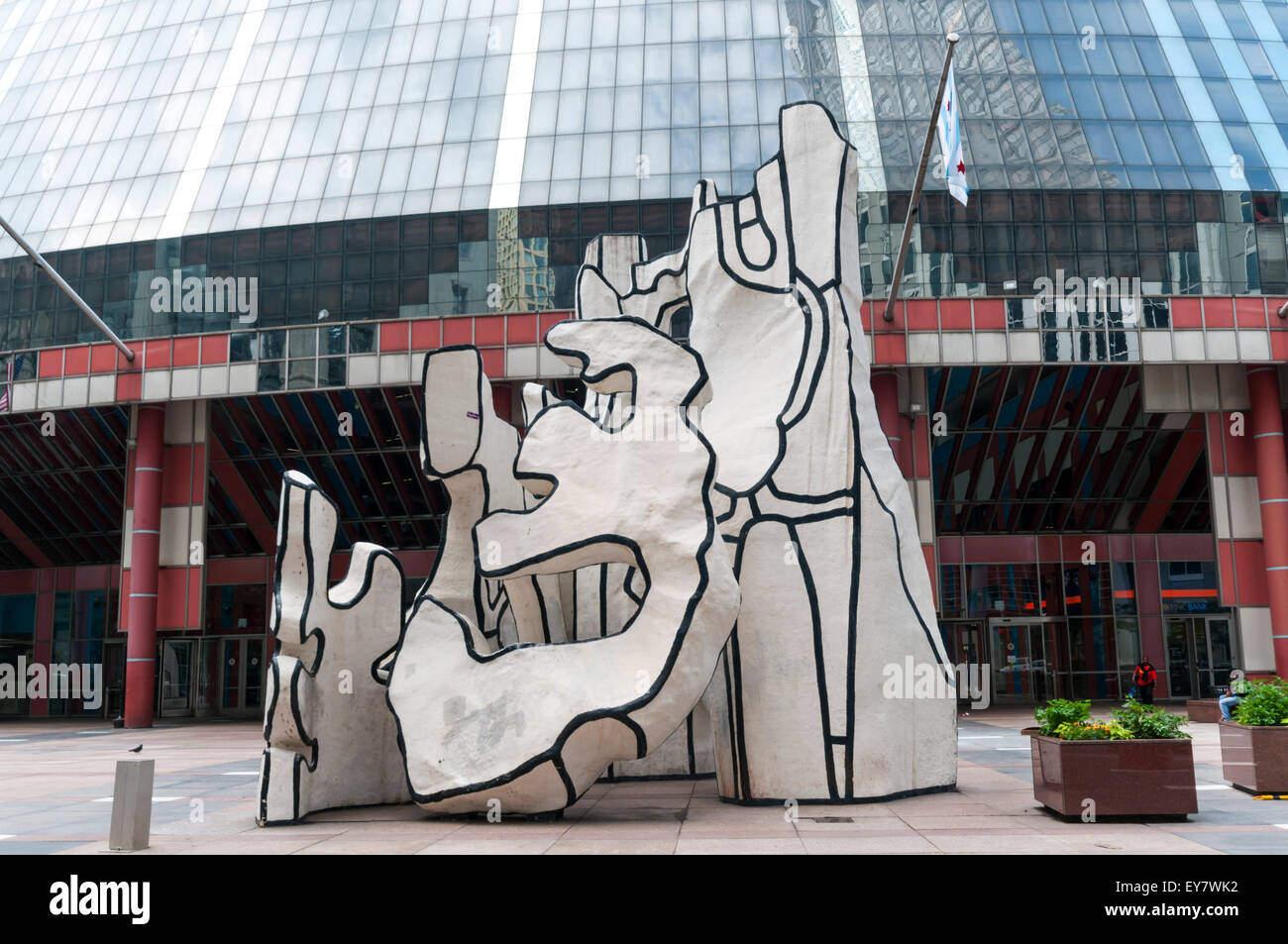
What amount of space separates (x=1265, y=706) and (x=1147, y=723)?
101 inches

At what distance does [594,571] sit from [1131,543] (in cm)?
2437

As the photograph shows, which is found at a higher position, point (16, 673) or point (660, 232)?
point (660, 232)

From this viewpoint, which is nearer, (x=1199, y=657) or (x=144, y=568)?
(x=144, y=568)

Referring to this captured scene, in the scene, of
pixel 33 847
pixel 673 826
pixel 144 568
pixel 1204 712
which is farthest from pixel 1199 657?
pixel 33 847

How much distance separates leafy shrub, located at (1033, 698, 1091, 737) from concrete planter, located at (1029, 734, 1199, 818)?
18.8 inches

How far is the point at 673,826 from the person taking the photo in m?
10.6

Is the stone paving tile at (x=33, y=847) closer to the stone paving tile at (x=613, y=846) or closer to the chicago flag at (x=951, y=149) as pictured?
the stone paving tile at (x=613, y=846)

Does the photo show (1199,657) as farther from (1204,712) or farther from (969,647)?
(1204,712)

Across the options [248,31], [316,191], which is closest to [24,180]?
[248,31]

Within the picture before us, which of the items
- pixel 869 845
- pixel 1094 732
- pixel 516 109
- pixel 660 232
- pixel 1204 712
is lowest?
pixel 1204 712

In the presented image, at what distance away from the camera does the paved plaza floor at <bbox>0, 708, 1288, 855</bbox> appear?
364 inches

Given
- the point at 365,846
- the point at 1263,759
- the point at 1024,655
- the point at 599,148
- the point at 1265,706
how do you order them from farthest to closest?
the point at 1024,655 < the point at 599,148 < the point at 1265,706 < the point at 1263,759 < the point at 365,846

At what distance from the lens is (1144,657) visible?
31.9 m
